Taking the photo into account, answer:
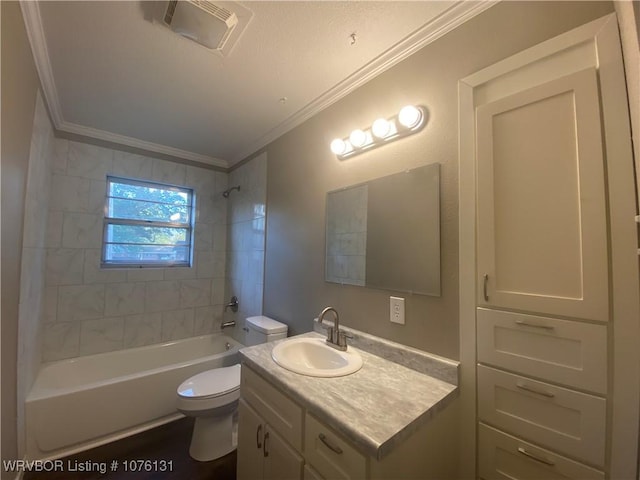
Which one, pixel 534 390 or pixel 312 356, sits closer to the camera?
pixel 534 390

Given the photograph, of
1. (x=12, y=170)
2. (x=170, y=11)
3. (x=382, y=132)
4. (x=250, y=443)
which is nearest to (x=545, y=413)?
(x=250, y=443)

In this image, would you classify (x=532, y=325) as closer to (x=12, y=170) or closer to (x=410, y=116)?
(x=410, y=116)

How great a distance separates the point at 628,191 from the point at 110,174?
134 inches

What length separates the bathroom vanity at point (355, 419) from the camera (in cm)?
82

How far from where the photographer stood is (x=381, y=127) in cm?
140

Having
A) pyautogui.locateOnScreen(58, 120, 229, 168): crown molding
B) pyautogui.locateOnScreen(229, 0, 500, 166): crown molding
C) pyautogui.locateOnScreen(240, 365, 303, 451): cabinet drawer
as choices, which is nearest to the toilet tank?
pyautogui.locateOnScreen(240, 365, 303, 451): cabinet drawer

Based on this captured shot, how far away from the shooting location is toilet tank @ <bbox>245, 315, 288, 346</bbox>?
6.50ft

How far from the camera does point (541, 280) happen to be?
904 mm

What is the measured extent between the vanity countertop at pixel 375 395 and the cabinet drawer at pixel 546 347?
19 centimetres

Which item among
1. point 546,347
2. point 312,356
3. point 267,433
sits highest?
point 546,347

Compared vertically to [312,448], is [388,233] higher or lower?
higher

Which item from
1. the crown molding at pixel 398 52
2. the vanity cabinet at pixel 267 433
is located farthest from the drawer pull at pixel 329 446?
the crown molding at pixel 398 52

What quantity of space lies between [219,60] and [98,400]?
2362mm

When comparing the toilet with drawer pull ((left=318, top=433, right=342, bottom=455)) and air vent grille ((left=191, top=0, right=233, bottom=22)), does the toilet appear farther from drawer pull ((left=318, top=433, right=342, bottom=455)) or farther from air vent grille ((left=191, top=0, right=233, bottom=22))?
air vent grille ((left=191, top=0, right=233, bottom=22))
